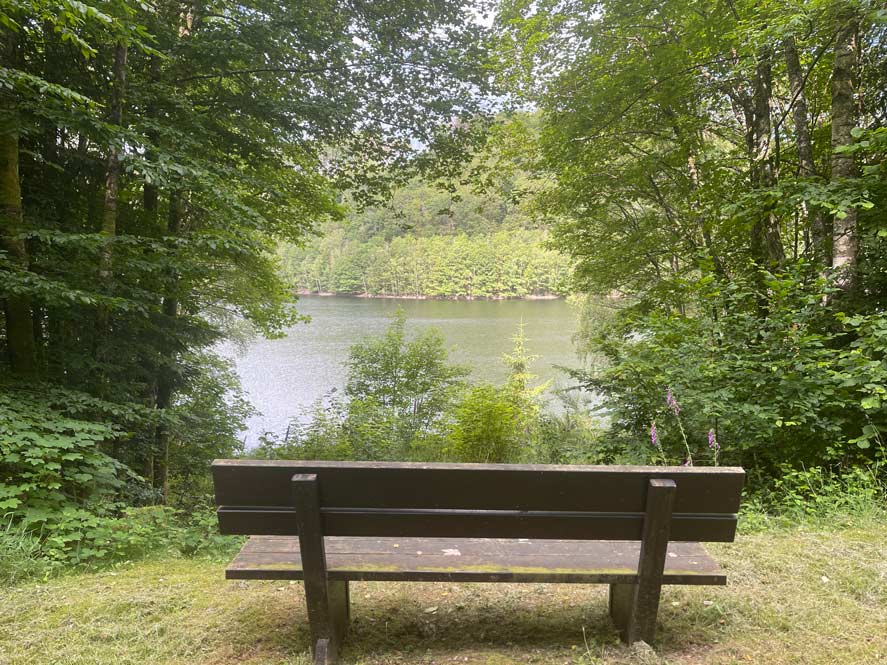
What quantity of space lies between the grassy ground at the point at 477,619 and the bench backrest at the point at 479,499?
0.59 meters

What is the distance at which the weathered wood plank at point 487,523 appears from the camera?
5.63 feet

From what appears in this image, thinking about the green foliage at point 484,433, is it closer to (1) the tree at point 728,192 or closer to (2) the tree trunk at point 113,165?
(1) the tree at point 728,192

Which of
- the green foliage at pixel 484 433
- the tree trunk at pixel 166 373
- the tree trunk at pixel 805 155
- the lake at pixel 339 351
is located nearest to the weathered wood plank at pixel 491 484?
the tree trunk at pixel 805 155

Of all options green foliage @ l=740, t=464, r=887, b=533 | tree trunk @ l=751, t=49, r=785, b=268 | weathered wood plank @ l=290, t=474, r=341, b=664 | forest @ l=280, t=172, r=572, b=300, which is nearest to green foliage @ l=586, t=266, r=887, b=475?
green foliage @ l=740, t=464, r=887, b=533

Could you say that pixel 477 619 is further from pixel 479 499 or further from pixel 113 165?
pixel 113 165

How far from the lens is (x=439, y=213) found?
8648 mm

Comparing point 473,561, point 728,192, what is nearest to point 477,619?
point 473,561

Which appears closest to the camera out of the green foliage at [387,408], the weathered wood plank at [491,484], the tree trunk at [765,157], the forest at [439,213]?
the weathered wood plank at [491,484]

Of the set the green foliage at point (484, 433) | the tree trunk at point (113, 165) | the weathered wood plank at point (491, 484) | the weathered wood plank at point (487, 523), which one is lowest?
the green foliage at point (484, 433)

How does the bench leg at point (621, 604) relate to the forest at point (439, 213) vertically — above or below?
below

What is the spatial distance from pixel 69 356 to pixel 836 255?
738cm

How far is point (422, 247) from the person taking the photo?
166 feet

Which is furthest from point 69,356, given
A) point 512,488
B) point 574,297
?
point 574,297

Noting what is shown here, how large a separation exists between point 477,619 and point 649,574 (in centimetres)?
88
